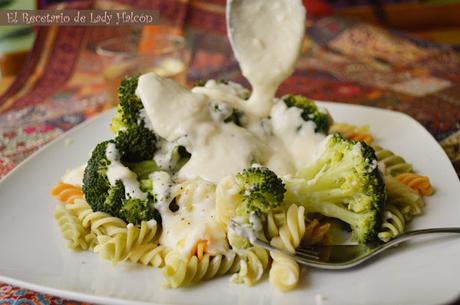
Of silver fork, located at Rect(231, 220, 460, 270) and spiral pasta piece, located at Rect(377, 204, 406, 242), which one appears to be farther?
spiral pasta piece, located at Rect(377, 204, 406, 242)

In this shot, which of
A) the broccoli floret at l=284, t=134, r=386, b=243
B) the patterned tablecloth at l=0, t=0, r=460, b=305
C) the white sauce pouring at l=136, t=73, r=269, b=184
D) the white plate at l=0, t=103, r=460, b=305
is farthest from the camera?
the patterned tablecloth at l=0, t=0, r=460, b=305

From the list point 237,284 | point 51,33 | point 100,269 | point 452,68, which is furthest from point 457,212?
point 51,33

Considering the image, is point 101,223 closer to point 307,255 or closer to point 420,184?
point 307,255

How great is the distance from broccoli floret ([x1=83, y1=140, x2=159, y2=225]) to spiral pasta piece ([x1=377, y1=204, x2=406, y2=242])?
0.96 m

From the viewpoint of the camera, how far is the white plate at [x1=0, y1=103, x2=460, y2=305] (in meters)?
2.11

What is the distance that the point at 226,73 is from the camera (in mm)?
5352

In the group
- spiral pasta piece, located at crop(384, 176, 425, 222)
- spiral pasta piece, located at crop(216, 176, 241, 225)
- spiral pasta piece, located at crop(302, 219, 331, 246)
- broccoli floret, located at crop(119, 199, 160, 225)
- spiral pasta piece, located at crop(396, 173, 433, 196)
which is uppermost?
spiral pasta piece, located at crop(216, 176, 241, 225)

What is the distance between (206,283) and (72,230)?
25.7 inches

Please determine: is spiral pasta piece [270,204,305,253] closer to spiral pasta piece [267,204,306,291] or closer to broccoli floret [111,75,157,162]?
spiral pasta piece [267,204,306,291]

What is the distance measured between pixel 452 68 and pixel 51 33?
11.9ft

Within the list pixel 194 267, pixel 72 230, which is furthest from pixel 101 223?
pixel 194 267

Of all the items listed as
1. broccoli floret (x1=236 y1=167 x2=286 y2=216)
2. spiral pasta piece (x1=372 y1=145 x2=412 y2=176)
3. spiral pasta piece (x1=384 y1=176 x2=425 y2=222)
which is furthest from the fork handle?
spiral pasta piece (x1=372 y1=145 x2=412 y2=176)

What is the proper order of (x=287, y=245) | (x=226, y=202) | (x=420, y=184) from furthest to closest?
(x=420, y=184) < (x=226, y=202) < (x=287, y=245)

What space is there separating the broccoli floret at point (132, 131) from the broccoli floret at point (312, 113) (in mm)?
750
